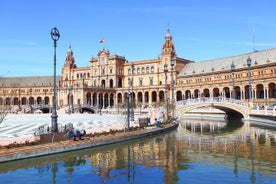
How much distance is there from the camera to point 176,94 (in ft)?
347

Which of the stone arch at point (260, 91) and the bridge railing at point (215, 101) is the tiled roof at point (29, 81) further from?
the bridge railing at point (215, 101)

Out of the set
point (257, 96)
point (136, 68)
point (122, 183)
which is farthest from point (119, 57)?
point (122, 183)

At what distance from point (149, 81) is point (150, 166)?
9777 cm

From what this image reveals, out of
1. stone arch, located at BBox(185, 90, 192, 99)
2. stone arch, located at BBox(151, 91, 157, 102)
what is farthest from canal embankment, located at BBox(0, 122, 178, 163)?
stone arch, located at BBox(151, 91, 157, 102)

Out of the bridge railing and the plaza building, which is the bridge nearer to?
the bridge railing

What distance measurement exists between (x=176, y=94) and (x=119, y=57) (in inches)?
1108

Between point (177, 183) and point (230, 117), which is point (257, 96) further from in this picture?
point (177, 183)

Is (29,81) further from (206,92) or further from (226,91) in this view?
(226,91)

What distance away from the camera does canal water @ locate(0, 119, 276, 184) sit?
1587 centimetres

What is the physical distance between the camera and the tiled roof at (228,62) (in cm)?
8406

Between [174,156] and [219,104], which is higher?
[219,104]

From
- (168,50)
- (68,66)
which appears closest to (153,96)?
(168,50)

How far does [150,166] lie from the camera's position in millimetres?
18625

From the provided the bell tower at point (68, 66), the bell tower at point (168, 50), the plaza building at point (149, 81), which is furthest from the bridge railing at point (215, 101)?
the bell tower at point (68, 66)
